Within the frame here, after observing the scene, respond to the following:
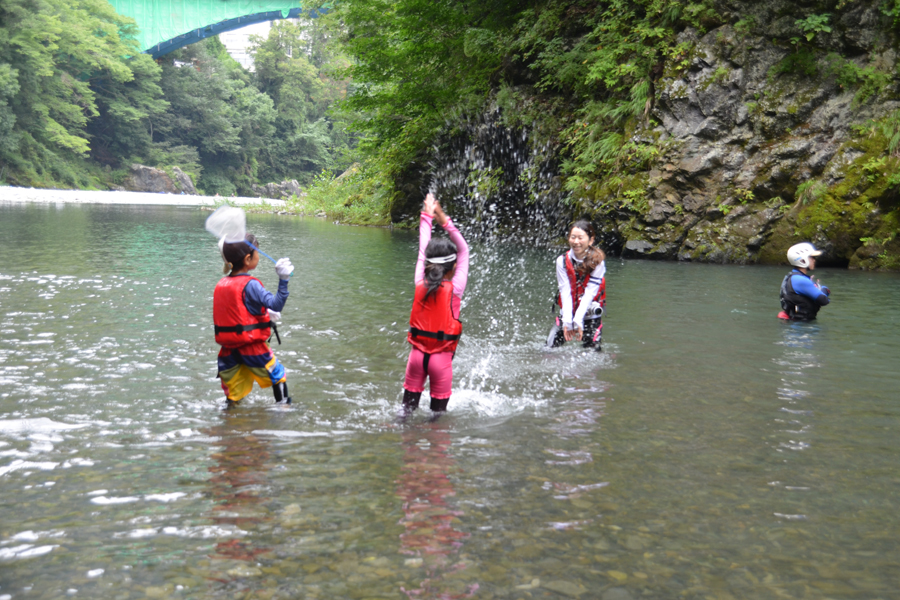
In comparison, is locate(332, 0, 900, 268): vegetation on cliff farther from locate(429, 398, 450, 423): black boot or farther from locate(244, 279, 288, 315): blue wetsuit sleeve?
locate(244, 279, 288, 315): blue wetsuit sleeve

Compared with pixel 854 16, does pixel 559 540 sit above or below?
below

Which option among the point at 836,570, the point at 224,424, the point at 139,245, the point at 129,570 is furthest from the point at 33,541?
the point at 139,245

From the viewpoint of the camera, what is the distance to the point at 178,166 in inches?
3194

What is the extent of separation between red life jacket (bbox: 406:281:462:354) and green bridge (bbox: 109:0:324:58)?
7226 centimetres

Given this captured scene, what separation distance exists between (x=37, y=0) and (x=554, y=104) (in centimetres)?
5450

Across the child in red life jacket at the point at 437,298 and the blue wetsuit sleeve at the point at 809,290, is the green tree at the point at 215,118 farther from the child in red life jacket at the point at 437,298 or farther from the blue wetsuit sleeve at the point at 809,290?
the child in red life jacket at the point at 437,298

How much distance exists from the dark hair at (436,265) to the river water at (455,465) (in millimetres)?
1108

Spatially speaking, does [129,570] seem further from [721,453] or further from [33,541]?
[721,453]

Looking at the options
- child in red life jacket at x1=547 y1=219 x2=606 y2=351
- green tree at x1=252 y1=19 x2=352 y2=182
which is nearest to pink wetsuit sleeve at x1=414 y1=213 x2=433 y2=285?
child in red life jacket at x1=547 y1=219 x2=606 y2=351

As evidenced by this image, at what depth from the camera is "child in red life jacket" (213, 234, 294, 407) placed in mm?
5355

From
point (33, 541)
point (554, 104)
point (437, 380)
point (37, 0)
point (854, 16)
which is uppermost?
point (37, 0)

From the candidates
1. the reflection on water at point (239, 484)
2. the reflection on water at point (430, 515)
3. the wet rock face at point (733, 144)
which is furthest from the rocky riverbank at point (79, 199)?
the reflection on water at point (430, 515)

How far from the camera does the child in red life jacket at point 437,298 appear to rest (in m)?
5.26

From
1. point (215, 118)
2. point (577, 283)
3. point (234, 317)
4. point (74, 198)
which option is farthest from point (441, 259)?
point (215, 118)
